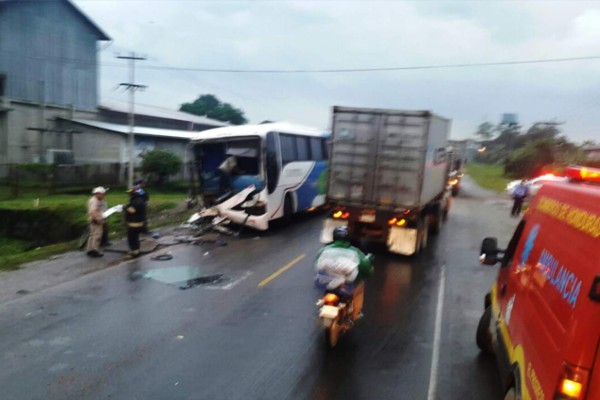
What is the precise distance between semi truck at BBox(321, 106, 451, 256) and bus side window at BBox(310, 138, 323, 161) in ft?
20.4

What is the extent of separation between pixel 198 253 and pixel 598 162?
22664 mm

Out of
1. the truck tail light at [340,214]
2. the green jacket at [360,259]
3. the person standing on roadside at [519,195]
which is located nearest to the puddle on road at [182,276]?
the truck tail light at [340,214]

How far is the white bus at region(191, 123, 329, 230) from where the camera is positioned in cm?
1438

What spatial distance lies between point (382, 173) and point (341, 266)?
5623 mm

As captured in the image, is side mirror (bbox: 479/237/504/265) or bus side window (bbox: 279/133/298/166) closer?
side mirror (bbox: 479/237/504/265)

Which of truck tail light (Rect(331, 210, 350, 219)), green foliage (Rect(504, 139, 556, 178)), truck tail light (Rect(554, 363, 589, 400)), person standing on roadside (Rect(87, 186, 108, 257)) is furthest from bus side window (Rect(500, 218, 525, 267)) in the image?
green foliage (Rect(504, 139, 556, 178))

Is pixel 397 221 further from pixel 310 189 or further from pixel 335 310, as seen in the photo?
pixel 310 189

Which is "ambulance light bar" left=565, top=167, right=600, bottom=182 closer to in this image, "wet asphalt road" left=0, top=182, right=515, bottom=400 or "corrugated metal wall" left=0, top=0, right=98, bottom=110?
"wet asphalt road" left=0, top=182, right=515, bottom=400

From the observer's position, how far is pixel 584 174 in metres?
3.48

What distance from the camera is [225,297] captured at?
8.29 m

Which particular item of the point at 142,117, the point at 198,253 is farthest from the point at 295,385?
the point at 142,117

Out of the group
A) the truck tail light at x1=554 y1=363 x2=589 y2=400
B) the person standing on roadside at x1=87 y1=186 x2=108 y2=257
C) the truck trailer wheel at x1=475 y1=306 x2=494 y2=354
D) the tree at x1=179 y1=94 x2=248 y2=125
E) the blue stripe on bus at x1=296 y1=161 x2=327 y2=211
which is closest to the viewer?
the truck tail light at x1=554 y1=363 x2=589 y2=400

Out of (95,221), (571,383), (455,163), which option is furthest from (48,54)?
(571,383)

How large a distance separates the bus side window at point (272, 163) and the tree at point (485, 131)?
78.0 m
